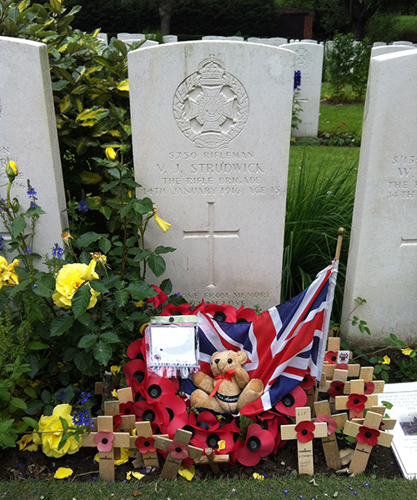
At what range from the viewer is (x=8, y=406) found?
2.29m

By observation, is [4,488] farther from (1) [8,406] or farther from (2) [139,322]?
(2) [139,322]

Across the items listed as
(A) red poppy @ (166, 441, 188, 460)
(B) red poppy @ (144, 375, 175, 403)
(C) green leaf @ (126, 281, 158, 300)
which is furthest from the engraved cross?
(A) red poppy @ (166, 441, 188, 460)

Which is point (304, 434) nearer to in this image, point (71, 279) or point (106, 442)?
point (106, 442)

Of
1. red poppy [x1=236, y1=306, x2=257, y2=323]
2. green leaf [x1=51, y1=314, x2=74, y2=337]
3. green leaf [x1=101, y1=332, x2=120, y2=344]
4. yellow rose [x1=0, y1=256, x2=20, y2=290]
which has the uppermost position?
yellow rose [x1=0, y1=256, x2=20, y2=290]

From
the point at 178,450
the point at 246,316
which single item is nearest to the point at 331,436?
the point at 178,450

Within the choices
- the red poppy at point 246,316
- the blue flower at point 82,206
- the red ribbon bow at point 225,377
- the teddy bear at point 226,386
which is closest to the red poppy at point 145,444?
the teddy bear at point 226,386

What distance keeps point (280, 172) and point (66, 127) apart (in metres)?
1.44

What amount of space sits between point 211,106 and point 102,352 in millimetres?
1574

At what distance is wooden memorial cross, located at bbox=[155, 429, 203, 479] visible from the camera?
2168mm

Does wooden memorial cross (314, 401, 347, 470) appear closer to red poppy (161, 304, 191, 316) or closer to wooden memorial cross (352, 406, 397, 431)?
wooden memorial cross (352, 406, 397, 431)

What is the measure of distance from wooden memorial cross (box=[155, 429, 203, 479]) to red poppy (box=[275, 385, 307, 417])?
A: 51 cm

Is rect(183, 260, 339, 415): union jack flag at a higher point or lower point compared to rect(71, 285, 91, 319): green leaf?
lower

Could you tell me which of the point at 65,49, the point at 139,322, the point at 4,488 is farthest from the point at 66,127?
the point at 4,488

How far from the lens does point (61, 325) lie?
2.29 meters
